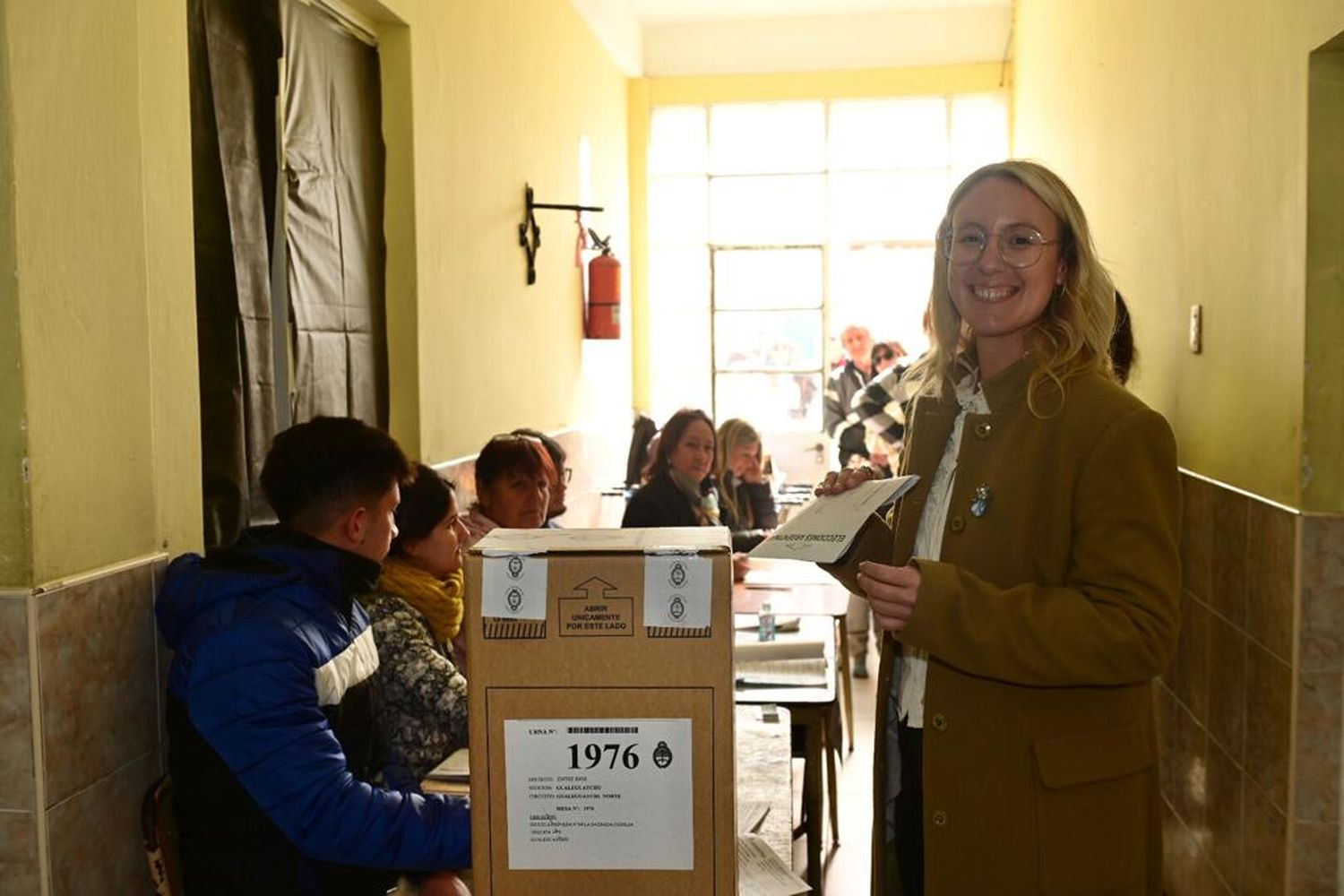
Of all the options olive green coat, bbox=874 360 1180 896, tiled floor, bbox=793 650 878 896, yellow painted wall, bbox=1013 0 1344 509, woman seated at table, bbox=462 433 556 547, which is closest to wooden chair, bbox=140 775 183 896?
olive green coat, bbox=874 360 1180 896

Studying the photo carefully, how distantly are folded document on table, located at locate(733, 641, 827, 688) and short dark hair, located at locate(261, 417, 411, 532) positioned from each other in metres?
1.26

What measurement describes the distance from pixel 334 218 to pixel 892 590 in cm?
241

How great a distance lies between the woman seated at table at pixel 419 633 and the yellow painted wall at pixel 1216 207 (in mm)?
1688

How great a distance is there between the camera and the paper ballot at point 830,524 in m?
1.37

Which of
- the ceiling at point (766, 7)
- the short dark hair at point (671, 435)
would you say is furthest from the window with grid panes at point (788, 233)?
the short dark hair at point (671, 435)

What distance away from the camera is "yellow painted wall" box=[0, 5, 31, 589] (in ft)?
5.36

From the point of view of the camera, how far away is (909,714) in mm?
1693

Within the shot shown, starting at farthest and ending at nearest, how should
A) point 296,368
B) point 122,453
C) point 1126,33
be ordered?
point 1126,33 → point 296,368 → point 122,453

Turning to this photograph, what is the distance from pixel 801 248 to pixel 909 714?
7.33 m

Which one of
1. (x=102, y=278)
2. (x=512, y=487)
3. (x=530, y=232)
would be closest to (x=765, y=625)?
(x=512, y=487)

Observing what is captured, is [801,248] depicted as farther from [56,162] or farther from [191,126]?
[56,162]

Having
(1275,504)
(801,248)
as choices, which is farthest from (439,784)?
(801,248)

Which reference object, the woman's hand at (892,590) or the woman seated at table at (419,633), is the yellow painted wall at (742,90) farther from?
the woman's hand at (892,590)

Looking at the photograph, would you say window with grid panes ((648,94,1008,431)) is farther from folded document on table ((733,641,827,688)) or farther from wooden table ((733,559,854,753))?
folded document on table ((733,641,827,688))
